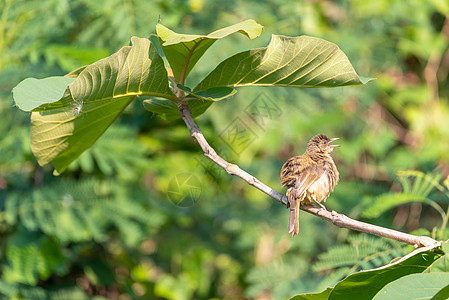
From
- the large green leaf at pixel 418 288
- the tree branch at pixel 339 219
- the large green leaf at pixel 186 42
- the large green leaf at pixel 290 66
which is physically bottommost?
the large green leaf at pixel 418 288

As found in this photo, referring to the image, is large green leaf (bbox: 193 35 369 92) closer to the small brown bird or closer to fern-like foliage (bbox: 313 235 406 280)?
the small brown bird

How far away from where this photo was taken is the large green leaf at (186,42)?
29.3 inches

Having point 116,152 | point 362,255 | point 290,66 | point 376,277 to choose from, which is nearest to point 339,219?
point 376,277

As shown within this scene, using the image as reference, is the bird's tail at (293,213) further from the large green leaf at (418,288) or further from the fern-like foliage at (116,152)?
the fern-like foliage at (116,152)

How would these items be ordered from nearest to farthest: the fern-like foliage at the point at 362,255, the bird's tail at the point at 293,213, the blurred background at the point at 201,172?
the bird's tail at the point at 293,213 → the fern-like foliage at the point at 362,255 → the blurred background at the point at 201,172

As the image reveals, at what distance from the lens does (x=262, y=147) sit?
3369 mm

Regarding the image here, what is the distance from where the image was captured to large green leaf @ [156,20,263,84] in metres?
0.74

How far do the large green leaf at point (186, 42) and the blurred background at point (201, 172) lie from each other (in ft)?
1.01

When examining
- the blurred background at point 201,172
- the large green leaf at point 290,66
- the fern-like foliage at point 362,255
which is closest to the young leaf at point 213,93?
the large green leaf at point 290,66

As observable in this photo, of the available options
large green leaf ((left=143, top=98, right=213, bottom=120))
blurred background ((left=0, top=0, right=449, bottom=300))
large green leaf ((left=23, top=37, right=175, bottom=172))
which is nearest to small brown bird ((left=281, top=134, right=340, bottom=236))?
blurred background ((left=0, top=0, right=449, bottom=300))

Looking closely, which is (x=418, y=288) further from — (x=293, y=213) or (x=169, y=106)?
(x=169, y=106)

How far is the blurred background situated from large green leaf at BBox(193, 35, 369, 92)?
29 centimetres

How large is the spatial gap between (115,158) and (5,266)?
0.64m

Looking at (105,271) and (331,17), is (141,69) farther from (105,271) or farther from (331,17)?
(331,17)
